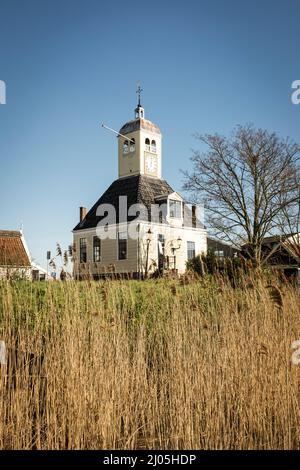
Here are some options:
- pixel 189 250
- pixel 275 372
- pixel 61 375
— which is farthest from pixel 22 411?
pixel 189 250

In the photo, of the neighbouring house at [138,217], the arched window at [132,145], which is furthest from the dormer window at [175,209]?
the arched window at [132,145]


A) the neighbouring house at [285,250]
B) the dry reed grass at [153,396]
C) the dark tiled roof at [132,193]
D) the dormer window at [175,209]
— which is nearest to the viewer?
the dry reed grass at [153,396]

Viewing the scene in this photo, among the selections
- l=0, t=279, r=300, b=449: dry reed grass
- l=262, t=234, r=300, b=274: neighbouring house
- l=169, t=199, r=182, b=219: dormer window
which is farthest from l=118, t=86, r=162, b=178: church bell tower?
l=0, t=279, r=300, b=449: dry reed grass

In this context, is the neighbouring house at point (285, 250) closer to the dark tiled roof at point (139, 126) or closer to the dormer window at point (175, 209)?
the dormer window at point (175, 209)

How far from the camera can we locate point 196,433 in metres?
3.75

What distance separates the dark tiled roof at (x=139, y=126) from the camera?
2821cm

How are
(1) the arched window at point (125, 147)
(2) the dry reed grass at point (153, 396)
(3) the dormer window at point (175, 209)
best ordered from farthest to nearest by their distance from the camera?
(1) the arched window at point (125, 147)
(3) the dormer window at point (175, 209)
(2) the dry reed grass at point (153, 396)

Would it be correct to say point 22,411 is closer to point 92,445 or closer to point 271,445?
point 92,445

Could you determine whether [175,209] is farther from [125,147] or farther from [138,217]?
[125,147]

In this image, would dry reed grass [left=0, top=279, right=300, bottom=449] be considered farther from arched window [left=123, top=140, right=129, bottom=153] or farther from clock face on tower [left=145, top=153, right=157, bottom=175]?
arched window [left=123, top=140, right=129, bottom=153]

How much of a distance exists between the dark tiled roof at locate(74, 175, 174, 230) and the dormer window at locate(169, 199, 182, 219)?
2.35 feet

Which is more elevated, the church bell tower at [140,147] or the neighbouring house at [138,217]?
the church bell tower at [140,147]

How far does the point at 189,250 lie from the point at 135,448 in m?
23.5

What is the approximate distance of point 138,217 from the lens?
969 inches
